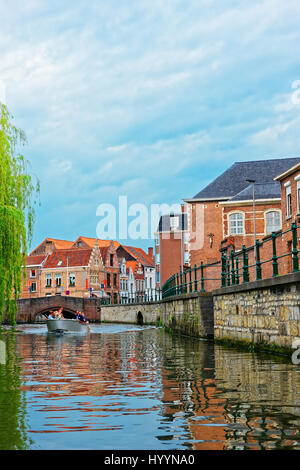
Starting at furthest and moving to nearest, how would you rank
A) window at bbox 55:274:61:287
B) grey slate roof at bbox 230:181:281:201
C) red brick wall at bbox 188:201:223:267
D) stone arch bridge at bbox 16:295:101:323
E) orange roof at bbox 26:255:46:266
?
1. orange roof at bbox 26:255:46:266
2. window at bbox 55:274:61:287
3. stone arch bridge at bbox 16:295:101:323
4. red brick wall at bbox 188:201:223:267
5. grey slate roof at bbox 230:181:281:201

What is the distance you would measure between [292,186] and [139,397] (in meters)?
29.1

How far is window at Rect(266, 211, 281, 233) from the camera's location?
148 feet

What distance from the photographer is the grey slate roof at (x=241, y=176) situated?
1957 inches

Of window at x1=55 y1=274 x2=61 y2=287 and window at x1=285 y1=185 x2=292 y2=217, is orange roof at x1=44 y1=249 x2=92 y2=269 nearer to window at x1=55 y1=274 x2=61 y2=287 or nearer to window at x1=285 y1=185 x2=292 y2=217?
window at x1=55 y1=274 x2=61 y2=287

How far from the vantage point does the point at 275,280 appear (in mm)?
11797

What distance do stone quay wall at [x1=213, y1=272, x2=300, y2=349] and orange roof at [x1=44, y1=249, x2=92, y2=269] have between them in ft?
217

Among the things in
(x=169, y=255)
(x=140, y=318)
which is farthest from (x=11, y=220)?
(x=169, y=255)

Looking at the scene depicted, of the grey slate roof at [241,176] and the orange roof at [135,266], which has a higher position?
the grey slate roof at [241,176]

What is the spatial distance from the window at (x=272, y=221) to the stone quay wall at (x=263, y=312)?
28.4 m

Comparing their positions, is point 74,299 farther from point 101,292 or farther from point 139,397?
point 139,397

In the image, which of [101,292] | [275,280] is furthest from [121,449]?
[101,292]

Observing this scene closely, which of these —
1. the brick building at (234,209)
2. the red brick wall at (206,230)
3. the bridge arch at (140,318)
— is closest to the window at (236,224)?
the brick building at (234,209)

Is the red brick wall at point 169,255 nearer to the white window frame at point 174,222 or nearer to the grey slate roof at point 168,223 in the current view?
the grey slate roof at point 168,223

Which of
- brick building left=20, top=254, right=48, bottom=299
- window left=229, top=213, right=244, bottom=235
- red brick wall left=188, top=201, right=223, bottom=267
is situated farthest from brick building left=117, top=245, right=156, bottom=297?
window left=229, top=213, right=244, bottom=235
